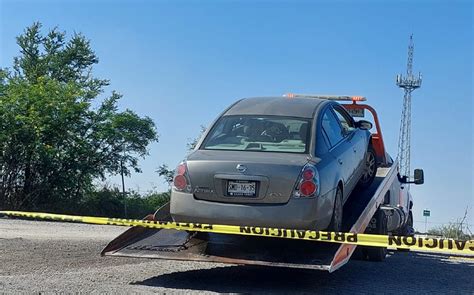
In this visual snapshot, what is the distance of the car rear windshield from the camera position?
8117mm

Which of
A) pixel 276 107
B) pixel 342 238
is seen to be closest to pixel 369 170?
pixel 276 107

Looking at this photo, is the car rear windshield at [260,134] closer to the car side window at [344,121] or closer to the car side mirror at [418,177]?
the car side window at [344,121]

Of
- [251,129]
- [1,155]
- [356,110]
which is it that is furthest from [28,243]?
[1,155]

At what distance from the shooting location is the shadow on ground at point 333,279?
316 inches

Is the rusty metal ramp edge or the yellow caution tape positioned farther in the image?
the rusty metal ramp edge

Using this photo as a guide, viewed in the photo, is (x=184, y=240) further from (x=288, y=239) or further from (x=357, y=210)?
(x=357, y=210)

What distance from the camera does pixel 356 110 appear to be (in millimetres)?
11688

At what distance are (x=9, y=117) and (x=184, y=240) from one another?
17.2 m

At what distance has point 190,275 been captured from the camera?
8930 millimetres

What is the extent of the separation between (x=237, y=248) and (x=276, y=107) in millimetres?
1875

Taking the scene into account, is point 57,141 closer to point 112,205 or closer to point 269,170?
point 112,205

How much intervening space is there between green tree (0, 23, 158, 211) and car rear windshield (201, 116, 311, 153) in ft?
53.9

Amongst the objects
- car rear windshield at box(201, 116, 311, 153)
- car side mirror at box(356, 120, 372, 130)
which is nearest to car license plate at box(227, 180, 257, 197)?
car rear windshield at box(201, 116, 311, 153)

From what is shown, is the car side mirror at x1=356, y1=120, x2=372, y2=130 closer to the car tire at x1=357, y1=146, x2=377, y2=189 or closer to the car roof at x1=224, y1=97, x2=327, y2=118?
the car tire at x1=357, y1=146, x2=377, y2=189
